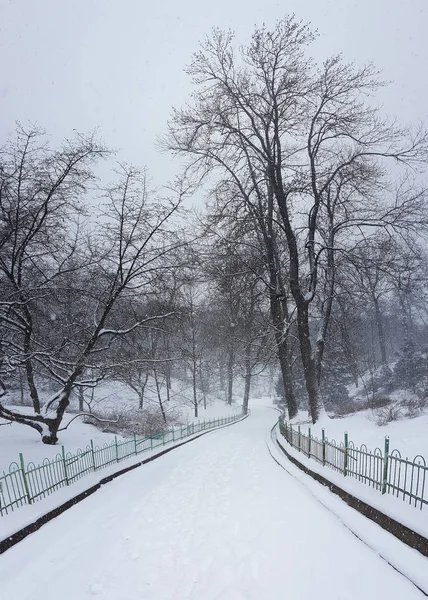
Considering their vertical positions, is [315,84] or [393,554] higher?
[315,84]

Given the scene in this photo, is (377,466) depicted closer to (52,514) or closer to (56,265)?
(52,514)

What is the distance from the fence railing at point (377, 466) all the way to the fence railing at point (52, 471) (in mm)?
6596

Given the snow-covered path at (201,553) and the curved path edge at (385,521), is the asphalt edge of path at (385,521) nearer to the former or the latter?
the curved path edge at (385,521)

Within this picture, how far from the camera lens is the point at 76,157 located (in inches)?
450

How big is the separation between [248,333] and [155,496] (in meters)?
24.7

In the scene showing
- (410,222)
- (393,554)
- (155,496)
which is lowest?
(155,496)

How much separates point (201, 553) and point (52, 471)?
6.91 meters

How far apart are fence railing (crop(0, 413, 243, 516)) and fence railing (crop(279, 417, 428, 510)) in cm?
660

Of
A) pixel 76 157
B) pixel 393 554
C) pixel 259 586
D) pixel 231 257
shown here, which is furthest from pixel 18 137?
pixel 393 554

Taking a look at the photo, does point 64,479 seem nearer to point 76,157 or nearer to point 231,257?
point 76,157

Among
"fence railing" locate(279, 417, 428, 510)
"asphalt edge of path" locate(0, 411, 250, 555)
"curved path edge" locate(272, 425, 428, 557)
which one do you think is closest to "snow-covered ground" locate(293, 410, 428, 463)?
"fence railing" locate(279, 417, 428, 510)

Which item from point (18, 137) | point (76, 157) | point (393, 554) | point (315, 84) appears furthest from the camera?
point (315, 84)

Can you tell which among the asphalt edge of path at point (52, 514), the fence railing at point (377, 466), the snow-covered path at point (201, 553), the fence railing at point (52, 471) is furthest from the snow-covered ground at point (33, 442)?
the fence railing at point (377, 466)

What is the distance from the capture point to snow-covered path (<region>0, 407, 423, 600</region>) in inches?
183
